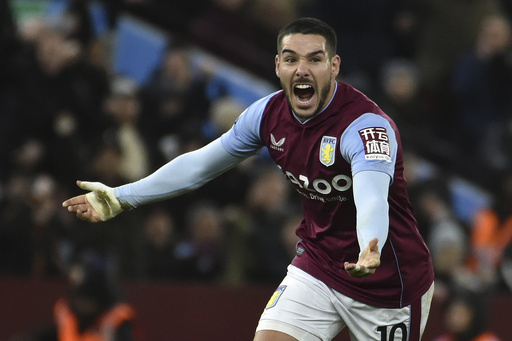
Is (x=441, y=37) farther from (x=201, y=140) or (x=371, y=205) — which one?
Result: (x=371, y=205)

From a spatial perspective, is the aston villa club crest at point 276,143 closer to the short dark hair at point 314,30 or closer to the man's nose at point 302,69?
the man's nose at point 302,69

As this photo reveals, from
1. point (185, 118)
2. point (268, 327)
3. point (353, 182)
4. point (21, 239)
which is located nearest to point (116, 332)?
point (21, 239)

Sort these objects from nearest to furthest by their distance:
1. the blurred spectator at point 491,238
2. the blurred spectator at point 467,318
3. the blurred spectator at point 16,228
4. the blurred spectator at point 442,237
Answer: the blurred spectator at point 467,318 < the blurred spectator at point 16,228 < the blurred spectator at point 442,237 < the blurred spectator at point 491,238

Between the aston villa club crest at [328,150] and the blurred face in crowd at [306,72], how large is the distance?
163mm

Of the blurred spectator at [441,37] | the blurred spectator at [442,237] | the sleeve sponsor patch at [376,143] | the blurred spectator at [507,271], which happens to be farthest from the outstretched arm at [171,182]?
the blurred spectator at [441,37]

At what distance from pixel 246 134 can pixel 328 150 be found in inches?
22.4

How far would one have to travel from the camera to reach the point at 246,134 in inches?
219

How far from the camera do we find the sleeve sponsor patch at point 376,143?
496 centimetres

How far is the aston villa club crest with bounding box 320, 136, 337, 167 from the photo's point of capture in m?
5.16

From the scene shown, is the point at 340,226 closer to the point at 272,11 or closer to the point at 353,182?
the point at 353,182

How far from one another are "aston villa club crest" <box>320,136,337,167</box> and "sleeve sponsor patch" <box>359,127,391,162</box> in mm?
167

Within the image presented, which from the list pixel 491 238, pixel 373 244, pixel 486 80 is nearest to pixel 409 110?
pixel 486 80

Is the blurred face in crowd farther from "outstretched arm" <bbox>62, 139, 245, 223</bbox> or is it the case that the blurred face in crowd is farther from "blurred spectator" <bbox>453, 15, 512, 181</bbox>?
"blurred spectator" <bbox>453, 15, 512, 181</bbox>

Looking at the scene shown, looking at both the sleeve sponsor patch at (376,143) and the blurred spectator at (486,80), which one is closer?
the sleeve sponsor patch at (376,143)
